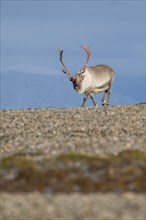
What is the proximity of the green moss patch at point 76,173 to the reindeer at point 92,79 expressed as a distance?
779 inches

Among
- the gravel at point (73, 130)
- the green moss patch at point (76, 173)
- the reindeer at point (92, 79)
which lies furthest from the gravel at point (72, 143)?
the reindeer at point (92, 79)

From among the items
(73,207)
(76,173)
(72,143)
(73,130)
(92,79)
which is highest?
(92,79)

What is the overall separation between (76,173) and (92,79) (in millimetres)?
22721

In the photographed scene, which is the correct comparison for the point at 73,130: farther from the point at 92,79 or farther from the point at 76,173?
the point at 92,79

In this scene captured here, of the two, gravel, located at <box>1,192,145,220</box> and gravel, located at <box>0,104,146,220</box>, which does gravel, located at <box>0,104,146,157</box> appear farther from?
gravel, located at <box>1,192,145,220</box>

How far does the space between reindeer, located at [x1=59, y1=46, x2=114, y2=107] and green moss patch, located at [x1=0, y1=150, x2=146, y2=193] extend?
64.9 ft

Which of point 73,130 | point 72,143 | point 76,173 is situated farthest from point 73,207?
point 73,130

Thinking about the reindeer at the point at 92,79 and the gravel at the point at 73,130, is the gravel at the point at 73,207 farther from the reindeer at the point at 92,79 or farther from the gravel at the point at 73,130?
the reindeer at the point at 92,79

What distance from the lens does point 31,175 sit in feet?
62.2

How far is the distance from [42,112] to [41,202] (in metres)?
18.7

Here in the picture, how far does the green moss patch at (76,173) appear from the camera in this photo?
18062 millimetres

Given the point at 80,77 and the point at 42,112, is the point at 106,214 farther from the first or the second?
the point at 80,77

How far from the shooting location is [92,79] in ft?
135

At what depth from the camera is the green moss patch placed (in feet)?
59.3
